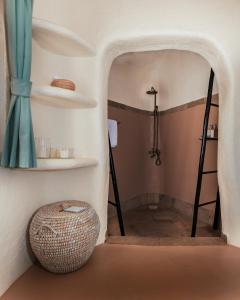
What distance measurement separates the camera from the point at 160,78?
146 inches

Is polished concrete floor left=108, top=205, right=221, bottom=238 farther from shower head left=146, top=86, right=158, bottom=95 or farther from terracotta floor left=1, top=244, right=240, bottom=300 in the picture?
shower head left=146, top=86, right=158, bottom=95

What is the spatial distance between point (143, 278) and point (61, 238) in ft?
1.91

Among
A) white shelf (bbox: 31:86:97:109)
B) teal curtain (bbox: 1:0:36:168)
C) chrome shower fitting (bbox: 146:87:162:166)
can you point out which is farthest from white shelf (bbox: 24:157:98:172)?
chrome shower fitting (bbox: 146:87:162:166)

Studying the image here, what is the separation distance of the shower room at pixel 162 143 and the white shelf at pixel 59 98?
78cm

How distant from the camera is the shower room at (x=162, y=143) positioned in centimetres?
262

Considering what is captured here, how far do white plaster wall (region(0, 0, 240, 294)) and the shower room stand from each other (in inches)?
20.8

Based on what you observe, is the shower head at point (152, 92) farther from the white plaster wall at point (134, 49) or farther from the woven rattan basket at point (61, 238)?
the woven rattan basket at point (61, 238)

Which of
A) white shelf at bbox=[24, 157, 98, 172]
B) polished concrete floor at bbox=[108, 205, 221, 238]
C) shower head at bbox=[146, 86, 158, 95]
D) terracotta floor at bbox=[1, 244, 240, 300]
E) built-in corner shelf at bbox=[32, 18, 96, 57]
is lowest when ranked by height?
polished concrete floor at bbox=[108, 205, 221, 238]

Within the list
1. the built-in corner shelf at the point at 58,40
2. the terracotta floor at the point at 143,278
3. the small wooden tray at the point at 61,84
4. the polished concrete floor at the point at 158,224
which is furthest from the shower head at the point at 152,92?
the terracotta floor at the point at 143,278

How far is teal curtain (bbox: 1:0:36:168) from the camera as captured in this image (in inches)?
44.3

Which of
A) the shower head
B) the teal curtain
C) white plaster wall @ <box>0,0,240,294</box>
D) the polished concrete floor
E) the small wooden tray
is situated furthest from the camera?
the shower head

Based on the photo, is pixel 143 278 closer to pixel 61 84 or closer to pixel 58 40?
pixel 61 84

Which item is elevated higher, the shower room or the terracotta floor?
the shower room

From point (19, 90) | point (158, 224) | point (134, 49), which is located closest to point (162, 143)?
point (158, 224)
